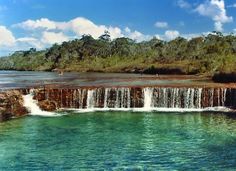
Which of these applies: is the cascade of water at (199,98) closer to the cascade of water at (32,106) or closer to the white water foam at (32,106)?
the white water foam at (32,106)

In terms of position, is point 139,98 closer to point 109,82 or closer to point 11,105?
point 11,105

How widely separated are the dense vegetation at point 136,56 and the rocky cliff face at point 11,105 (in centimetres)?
2880

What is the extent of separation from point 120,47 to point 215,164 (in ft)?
260

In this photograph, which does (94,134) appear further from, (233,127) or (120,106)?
(120,106)

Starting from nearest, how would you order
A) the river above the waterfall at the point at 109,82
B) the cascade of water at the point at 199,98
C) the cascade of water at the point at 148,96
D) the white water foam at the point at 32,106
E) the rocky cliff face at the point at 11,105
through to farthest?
the rocky cliff face at the point at 11,105 → the white water foam at the point at 32,106 → the cascade of water at the point at 199,98 → the cascade of water at the point at 148,96 → the river above the waterfall at the point at 109,82

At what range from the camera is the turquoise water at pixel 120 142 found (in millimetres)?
15219

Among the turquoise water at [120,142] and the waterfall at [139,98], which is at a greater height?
the waterfall at [139,98]

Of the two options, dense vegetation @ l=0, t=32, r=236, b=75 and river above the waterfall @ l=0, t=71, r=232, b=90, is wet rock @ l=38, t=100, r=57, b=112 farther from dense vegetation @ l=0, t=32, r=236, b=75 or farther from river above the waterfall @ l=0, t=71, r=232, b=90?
dense vegetation @ l=0, t=32, r=236, b=75

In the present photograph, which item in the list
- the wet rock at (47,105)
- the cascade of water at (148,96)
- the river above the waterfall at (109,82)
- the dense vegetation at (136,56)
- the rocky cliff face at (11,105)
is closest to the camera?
the rocky cliff face at (11,105)

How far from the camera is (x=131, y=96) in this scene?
29234 millimetres

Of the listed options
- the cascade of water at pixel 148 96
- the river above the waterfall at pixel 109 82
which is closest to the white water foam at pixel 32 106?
the river above the waterfall at pixel 109 82

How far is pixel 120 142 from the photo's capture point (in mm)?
18422

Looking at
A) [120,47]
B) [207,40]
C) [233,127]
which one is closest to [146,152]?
[233,127]

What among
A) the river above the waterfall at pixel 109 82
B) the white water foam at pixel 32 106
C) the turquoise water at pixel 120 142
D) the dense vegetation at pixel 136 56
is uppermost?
the dense vegetation at pixel 136 56
